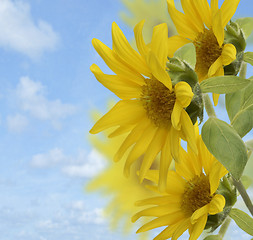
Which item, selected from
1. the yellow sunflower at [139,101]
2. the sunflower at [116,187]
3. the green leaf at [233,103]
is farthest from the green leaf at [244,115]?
the sunflower at [116,187]

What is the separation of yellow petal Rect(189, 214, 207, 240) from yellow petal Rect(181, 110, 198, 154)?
0.37 ft

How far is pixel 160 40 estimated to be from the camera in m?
0.41

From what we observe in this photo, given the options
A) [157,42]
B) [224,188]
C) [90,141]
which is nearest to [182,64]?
[157,42]

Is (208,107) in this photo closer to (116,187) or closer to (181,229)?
(181,229)

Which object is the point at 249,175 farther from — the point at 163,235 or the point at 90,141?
the point at 90,141

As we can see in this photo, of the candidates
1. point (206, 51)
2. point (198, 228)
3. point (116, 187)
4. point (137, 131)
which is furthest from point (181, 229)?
point (116, 187)

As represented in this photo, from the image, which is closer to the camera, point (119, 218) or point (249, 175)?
point (249, 175)

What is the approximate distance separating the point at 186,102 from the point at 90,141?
51 centimetres

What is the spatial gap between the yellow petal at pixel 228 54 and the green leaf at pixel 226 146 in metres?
0.08

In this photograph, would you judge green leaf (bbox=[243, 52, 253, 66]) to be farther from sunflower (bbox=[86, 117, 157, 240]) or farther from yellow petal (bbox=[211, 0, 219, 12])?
sunflower (bbox=[86, 117, 157, 240])

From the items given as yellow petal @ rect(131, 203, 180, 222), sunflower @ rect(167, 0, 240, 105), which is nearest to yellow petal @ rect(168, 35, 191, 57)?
sunflower @ rect(167, 0, 240, 105)

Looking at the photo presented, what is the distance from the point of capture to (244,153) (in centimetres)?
42

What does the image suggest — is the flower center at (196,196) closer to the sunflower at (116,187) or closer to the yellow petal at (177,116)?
the yellow petal at (177,116)

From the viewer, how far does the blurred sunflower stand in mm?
970
